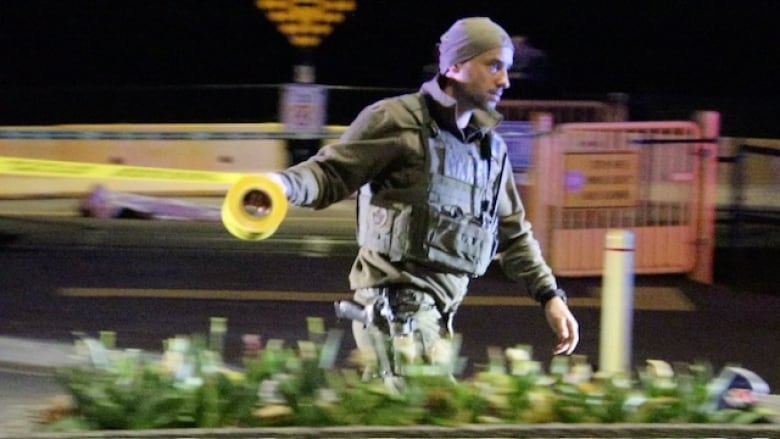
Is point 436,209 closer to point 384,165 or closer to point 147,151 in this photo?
point 384,165

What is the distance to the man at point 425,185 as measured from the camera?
4.30m

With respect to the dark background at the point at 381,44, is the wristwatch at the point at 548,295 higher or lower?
lower

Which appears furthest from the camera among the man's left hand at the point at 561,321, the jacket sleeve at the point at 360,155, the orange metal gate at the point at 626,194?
the orange metal gate at the point at 626,194

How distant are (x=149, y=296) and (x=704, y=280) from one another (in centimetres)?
433

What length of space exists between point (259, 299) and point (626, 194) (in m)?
3.06

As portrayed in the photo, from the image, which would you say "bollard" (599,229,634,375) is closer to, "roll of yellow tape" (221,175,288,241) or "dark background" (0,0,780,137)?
"roll of yellow tape" (221,175,288,241)

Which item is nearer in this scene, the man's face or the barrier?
the man's face

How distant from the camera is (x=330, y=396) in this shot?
452 cm

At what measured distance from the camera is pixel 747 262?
491 inches

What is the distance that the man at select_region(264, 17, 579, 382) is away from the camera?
14.1 ft

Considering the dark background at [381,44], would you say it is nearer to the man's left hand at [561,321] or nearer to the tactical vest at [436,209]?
the man's left hand at [561,321]

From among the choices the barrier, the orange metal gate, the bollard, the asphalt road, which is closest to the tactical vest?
the bollard

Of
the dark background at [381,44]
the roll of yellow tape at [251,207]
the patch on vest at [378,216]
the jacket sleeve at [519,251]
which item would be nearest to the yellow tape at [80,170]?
the jacket sleeve at [519,251]

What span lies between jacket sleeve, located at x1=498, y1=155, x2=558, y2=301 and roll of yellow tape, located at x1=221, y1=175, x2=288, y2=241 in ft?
3.51
